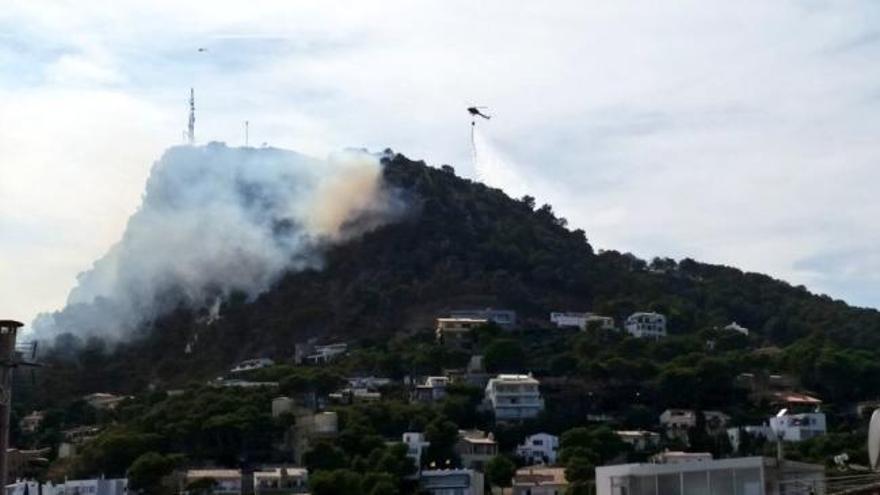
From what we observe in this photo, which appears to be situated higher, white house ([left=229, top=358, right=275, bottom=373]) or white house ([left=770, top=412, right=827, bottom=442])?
white house ([left=229, top=358, right=275, bottom=373])

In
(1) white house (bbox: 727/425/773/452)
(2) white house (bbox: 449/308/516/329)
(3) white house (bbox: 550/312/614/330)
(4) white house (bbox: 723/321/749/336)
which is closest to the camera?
(1) white house (bbox: 727/425/773/452)

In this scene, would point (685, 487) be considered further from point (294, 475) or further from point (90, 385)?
point (90, 385)

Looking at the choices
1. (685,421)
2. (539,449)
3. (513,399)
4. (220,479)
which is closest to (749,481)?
(220,479)

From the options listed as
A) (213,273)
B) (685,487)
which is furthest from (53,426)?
(685,487)

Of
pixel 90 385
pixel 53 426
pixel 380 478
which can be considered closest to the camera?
pixel 380 478

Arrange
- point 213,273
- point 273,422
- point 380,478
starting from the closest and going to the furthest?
point 380,478
point 273,422
point 213,273

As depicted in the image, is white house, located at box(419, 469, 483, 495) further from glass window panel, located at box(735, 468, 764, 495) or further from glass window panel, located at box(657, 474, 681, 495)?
glass window panel, located at box(735, 468, 764, 495)

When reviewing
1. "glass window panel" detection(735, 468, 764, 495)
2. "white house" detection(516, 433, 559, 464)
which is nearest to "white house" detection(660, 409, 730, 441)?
"white house" detection(516, 433, 559, 464)
